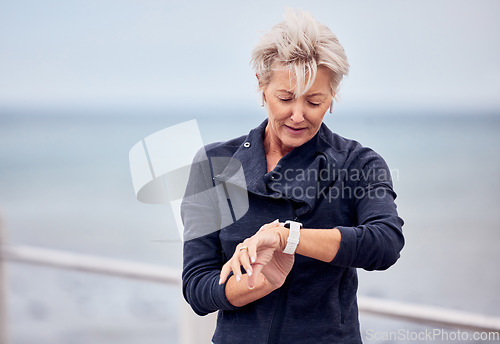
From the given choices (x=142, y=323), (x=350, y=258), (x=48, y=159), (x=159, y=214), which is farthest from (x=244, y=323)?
(x=48, y=159)

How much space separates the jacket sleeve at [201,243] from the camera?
127 cm

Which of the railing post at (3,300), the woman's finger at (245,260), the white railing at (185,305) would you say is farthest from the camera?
the railing post at (3,300)

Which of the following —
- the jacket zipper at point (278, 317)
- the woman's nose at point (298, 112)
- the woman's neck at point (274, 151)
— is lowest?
the jacket zipper at point (278, 317)

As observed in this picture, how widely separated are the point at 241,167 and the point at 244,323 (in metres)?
0.35

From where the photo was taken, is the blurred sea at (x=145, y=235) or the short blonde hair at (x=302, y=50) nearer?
the short blonde hair at (x=302, y=50)

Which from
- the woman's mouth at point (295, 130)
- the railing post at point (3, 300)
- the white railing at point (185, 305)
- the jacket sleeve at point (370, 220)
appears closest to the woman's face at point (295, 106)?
the woman's mouth at point (295, 130)

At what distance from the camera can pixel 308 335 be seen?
1251 millimetres

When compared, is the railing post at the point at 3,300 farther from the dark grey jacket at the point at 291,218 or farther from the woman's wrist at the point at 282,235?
the woman's wrist at the point at 282,235

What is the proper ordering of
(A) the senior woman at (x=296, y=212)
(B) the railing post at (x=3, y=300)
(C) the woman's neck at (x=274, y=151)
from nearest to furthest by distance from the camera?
(A) the senior woman at (x=296, y=212)
(C) the woman's neck at (x=274, y=151)
(B) the railing post at (x=3, y=300)

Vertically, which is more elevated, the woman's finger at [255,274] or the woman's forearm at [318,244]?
the woman's forearm at [318,244]

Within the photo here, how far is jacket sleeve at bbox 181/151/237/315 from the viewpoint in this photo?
1.27 meters

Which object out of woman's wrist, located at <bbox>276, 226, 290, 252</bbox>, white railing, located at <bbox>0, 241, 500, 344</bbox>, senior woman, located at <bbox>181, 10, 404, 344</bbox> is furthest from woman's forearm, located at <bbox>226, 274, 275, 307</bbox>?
white railing, located at <bbox>0, 241, 500, 344</bbox>

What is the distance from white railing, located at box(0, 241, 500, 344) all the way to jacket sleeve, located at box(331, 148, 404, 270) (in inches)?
27.7

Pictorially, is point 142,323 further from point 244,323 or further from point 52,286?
point 244,323
